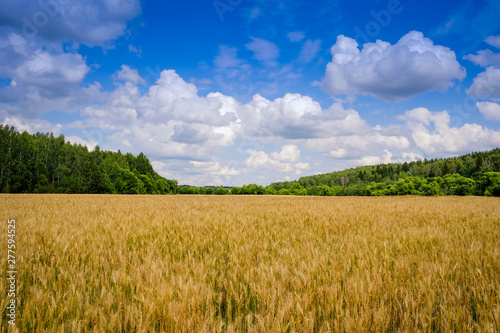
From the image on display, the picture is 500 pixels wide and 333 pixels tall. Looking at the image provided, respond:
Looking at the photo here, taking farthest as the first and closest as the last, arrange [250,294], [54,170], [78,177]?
[54,170] < [78,177] < [250,294]

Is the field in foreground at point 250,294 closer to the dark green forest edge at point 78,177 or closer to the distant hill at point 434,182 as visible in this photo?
the dark green forest edge at point 78,177

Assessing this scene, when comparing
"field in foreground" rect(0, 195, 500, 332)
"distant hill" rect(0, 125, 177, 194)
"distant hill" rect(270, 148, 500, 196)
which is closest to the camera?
"field in foreground" rect(0, 195, 500, 332)

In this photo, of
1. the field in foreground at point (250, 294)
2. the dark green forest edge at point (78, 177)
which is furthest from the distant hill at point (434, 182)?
the field in foreground at point (250, 294)

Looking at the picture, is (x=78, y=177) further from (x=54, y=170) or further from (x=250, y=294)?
(x=250, y=294)

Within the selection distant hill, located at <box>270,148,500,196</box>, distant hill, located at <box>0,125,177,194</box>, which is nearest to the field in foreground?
distant hill, located at <box>0,125,177,194</box>

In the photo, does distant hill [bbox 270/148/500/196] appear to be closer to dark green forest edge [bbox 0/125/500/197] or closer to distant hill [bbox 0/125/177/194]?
dark green forest edge [bbox 0/125/500/197]

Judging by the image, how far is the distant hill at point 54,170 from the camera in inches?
2117

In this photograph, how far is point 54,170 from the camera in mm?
64750

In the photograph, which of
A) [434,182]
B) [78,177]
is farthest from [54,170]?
[434,182]

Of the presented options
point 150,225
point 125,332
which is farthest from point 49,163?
point 125,332

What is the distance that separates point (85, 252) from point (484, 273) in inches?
213

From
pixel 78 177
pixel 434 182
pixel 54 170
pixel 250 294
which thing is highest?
pixel 54 170

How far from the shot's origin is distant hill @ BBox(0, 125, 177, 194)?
53.8m

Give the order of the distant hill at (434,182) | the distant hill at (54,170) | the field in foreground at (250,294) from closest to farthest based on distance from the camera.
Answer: the field in foreground at (250,294), the distant hill at (54,170), the distant hill at (434,182)
